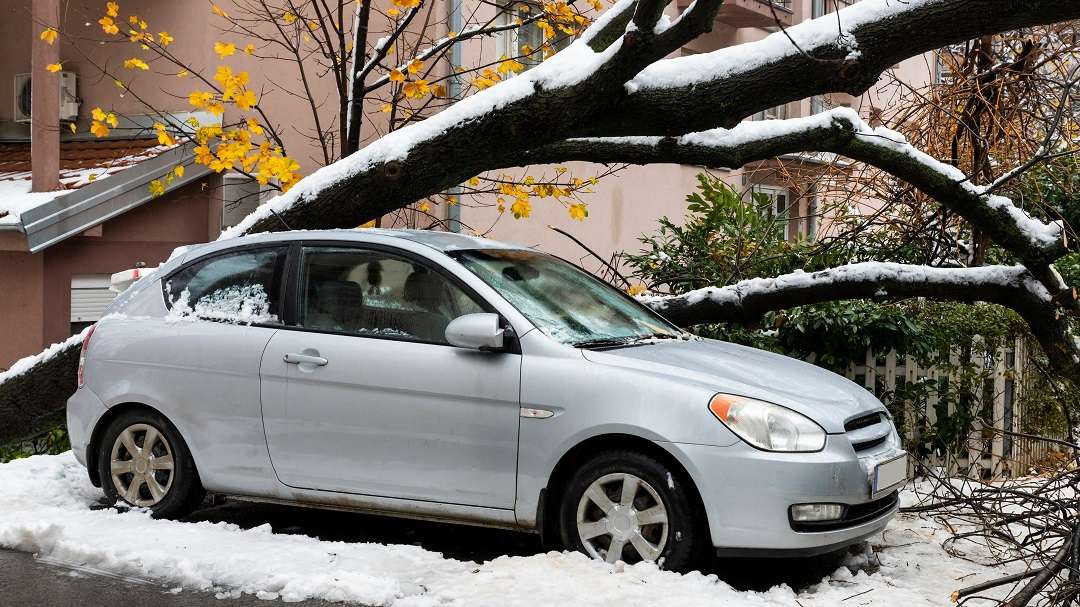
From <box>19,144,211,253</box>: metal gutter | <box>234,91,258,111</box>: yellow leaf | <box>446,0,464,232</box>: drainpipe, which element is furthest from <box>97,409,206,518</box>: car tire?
<box>446,0,464,232</box>: drainpipe

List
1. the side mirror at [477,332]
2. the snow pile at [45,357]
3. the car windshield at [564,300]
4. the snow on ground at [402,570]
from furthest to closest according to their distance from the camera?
the snow pile at [45,357] → the car windshield at [564,300] → the side mirror at [477,332] → the snow on ground at [402,570]

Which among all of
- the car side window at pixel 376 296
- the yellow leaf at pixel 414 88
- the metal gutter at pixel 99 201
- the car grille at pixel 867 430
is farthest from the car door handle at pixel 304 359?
the metal gutter at pixel 99 201

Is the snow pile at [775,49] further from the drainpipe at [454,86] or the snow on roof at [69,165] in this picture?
the drainpipe at [454,86]

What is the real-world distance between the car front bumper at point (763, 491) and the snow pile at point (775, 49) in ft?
8.00

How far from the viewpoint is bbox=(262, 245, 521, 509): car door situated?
18.0ft

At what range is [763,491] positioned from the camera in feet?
16.2

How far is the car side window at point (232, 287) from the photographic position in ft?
20.5

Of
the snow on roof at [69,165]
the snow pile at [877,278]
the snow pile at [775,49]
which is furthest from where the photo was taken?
the snow on roof at [69,165]

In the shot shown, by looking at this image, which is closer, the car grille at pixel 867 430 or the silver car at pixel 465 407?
the silver car at pixel 465 407

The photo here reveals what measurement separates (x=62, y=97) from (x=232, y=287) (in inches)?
344

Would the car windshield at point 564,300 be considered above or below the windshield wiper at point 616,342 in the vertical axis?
above

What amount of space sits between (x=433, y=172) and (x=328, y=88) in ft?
24.7

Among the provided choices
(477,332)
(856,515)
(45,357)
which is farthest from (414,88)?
(856,515)

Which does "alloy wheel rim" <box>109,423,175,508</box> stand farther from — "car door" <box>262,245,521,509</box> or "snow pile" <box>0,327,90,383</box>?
"snow pile" <box>0,327,90,383</box>
